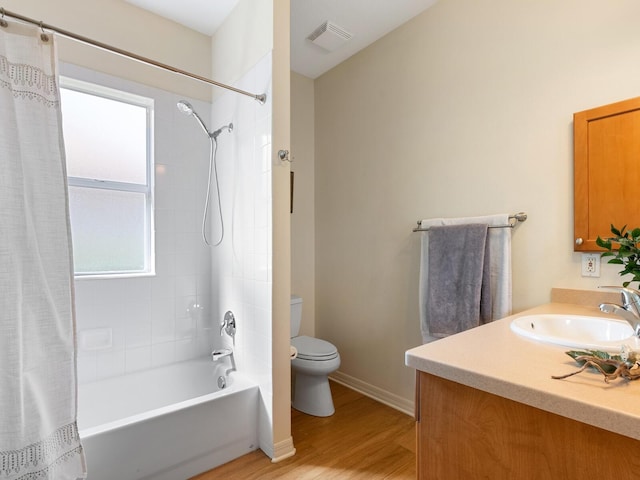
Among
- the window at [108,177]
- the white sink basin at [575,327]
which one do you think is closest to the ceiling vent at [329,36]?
the window at [108,177]

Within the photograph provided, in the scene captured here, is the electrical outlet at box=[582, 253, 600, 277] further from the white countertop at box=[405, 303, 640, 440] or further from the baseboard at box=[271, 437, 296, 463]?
the baseboard at box=[271, 437, 296, 463]

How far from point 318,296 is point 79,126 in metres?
2.10

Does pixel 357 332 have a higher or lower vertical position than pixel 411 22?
lower

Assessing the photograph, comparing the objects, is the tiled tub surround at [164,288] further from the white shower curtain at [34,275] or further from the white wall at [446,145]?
the white wall at [446,145]

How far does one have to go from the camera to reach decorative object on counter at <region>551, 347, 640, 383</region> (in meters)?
0.74

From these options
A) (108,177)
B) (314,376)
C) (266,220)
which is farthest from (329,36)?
(314,376)

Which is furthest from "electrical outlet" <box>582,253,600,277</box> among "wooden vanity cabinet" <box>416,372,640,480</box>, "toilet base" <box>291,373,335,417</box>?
"toilet base" <box>291,373,335,417</box>

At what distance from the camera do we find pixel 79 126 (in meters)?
2.04

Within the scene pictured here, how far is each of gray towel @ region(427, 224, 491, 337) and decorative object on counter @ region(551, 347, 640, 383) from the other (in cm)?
103

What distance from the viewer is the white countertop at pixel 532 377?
2.06 ft

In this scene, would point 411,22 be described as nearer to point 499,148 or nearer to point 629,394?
point 499,148

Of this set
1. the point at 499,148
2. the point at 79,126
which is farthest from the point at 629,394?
the point at 79,126

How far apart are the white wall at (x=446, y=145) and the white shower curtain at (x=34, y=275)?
6.05 feet

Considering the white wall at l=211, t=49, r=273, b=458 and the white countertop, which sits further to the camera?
the white wall at l=211, t=49, r=273, b=458
